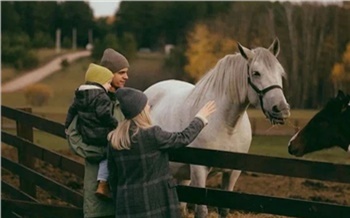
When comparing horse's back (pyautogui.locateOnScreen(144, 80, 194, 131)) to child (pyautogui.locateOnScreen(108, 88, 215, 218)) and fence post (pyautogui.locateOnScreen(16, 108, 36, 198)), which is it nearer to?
fence post (pyautogui.locateOnScreen(16, 108, 36, 198))

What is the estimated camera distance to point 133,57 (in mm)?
69625

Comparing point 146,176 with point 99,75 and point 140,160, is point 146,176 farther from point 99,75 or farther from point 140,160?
point 99,75

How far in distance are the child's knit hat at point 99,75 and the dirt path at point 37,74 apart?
180 feet

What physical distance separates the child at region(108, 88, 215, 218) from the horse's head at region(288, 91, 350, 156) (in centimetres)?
200

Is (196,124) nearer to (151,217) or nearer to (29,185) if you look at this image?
(151,217)

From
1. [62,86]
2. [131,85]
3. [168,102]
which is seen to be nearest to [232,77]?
[168,102]

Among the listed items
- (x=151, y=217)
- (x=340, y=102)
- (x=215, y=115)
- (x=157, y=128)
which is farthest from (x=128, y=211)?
(x=340, y=102)

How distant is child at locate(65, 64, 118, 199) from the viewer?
4863 millimetres

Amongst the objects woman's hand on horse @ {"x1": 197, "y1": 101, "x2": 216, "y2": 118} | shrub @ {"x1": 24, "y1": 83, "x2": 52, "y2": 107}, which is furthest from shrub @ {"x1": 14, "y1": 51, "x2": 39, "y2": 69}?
woman's hand on horse @ {"x1": 197, "y1": 101, "x2": 216, "y2": 118}

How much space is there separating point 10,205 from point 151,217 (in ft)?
8.47

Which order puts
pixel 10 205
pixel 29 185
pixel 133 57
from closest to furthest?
pixel 10 205, pixel 29 185, pixel 133 57

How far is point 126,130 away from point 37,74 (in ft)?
218

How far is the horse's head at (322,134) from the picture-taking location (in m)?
6.38

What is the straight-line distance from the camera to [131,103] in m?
4.64
